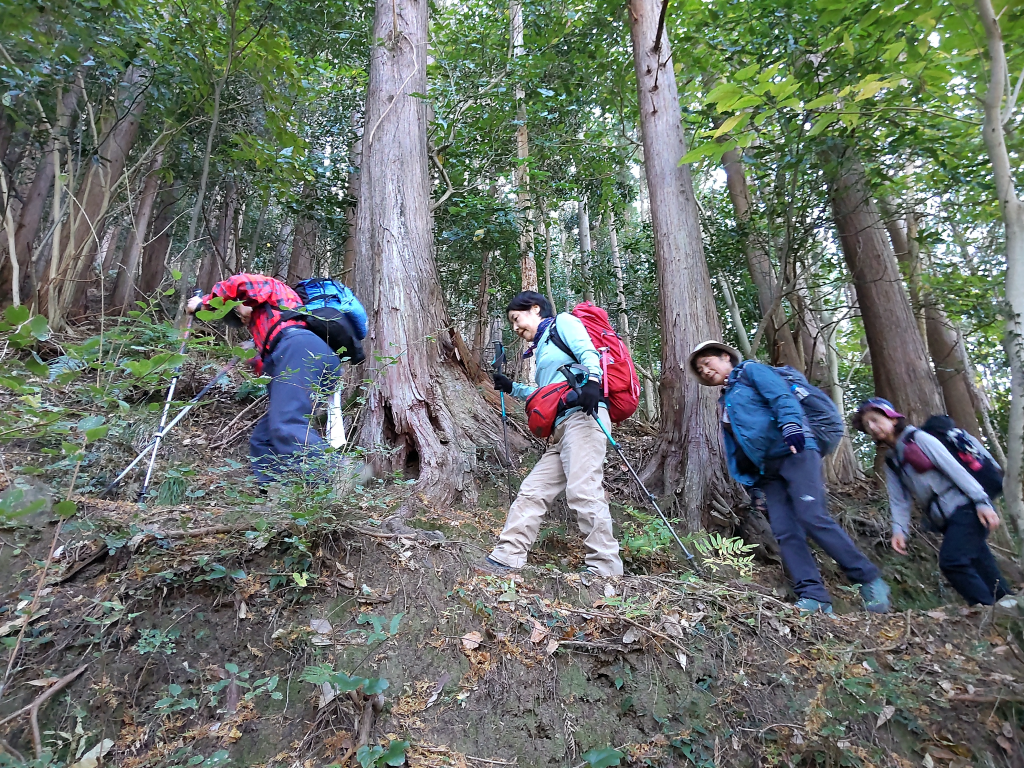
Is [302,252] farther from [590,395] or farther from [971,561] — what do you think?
[971,561]

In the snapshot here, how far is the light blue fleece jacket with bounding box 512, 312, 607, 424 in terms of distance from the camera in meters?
3.60

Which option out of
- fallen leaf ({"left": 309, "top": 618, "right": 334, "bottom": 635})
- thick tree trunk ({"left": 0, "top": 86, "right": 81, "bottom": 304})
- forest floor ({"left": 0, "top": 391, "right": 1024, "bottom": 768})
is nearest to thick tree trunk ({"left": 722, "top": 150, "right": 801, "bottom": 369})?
forest floor ({"left": 0, "top": 391, "right": 1024, "bottom": 768})

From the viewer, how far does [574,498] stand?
3.52 metres

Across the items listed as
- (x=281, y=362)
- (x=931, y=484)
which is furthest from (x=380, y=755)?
(x=931, y=484)

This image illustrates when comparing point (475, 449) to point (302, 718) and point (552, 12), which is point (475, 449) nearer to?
point (302, 718)

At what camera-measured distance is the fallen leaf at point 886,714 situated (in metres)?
2.29

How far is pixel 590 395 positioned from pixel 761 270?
4.93 meters

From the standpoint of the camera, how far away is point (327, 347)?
12.3ft

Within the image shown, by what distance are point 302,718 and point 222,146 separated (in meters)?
7.84

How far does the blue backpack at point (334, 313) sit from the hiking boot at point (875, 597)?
3.71 meters

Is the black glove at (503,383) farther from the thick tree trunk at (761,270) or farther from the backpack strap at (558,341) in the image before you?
the thick tree trunk at (761,270)

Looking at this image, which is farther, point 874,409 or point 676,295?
point 676,295

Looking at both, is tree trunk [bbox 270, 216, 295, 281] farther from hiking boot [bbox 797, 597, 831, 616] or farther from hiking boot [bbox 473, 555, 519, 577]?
hiking boot [bbox 797, 597, 831, 616]

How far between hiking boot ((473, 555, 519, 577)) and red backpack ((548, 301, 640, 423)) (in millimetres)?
1339
